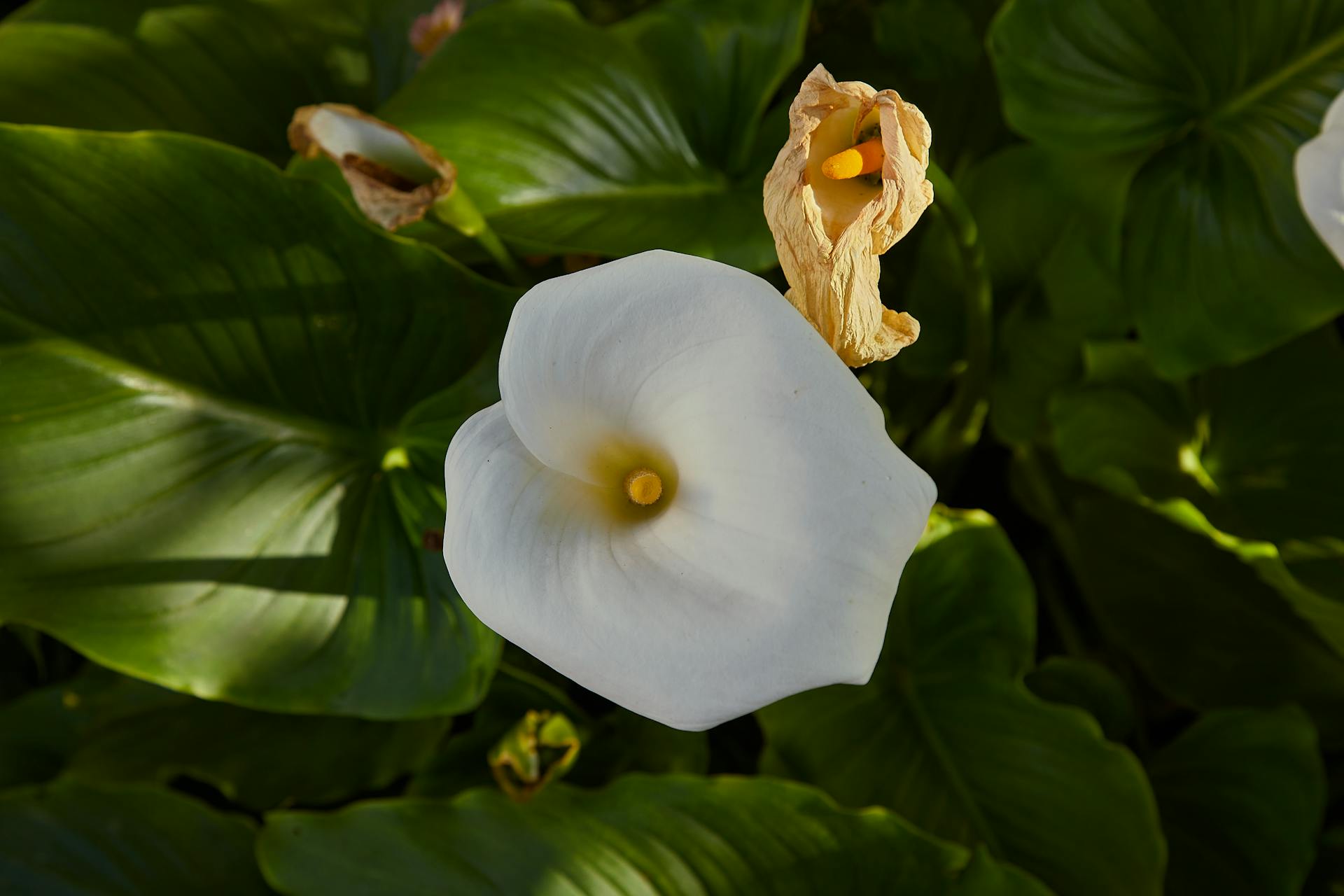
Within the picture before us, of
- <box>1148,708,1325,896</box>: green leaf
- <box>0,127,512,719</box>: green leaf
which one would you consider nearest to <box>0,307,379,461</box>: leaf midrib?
<box>0,127,512,719</box>: green leaf

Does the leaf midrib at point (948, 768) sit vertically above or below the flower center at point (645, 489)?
below

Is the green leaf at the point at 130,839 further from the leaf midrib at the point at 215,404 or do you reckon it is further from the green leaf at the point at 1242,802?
the green leaf at the point at 1242,802

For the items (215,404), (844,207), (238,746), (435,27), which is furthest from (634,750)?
(435,27)

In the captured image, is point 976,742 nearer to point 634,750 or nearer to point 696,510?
point 634,750

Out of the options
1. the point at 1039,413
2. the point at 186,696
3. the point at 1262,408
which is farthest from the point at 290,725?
the point at 1262,408

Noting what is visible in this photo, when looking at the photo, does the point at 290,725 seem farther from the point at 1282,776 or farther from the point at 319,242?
the point at 1282,776

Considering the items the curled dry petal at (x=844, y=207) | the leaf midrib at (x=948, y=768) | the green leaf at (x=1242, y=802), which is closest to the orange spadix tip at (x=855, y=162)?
the curled dry petal at (x=844, y=207)

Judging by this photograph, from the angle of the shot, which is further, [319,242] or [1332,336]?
[1332,336]
